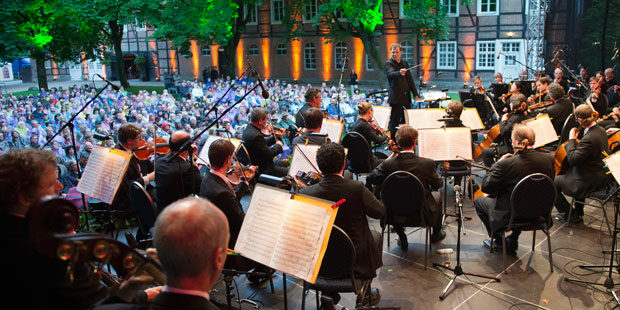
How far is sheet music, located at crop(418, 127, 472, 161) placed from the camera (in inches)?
217

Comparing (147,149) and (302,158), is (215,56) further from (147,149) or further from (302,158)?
(302,158)

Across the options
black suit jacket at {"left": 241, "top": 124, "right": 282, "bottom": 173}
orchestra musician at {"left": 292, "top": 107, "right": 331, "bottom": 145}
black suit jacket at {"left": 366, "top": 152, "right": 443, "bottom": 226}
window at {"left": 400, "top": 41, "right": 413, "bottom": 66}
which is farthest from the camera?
window at {"left": 400, "top": 41, "right": 413, "bottom": 66}

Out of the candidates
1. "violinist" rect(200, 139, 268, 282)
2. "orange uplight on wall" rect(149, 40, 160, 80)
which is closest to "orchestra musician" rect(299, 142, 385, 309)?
"violinist" rect(200, 139, 268, 282)

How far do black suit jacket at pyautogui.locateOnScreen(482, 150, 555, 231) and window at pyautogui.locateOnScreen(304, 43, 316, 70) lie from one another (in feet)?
83.0

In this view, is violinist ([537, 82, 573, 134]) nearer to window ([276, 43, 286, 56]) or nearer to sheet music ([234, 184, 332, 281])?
sheet music ([234, 184, 332, 281])

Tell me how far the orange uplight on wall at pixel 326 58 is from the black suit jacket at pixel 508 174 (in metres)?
24.4

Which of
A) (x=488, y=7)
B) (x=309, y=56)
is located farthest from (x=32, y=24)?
(x=488, y=7)

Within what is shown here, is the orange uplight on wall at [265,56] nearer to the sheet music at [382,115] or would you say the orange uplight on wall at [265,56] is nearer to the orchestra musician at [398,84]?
the orchestra musician at [398,84]

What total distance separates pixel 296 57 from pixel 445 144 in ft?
83.0

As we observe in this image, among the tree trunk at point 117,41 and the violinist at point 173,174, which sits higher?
the tree trunk at point 117,41

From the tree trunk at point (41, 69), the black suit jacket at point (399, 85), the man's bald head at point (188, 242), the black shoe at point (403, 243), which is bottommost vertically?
the black shoe at point (403, 243)

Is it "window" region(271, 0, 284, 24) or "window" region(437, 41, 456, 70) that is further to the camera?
"window" region(271, 0, 284, 24)

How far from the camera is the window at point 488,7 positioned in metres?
23.0

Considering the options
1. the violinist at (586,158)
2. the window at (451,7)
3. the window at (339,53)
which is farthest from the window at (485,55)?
the violinist at (586,158)
